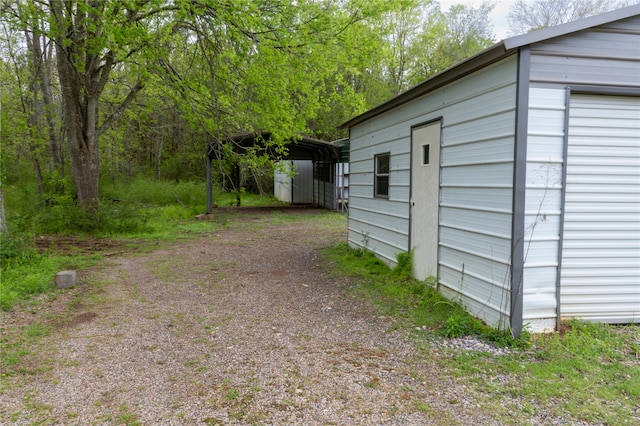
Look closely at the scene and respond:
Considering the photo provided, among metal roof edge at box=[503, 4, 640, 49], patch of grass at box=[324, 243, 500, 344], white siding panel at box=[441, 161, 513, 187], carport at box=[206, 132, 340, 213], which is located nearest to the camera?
metal roof edge at box=[503, 4, 640, 49]

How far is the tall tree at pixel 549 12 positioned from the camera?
2041 cm

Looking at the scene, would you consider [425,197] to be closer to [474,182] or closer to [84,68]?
[474,182]

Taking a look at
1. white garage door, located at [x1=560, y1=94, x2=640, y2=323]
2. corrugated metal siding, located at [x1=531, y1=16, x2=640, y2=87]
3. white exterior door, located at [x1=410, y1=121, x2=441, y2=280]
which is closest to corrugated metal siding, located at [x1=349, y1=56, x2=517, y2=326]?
white exterior door, located at [x1=410, y1=121, x2=441, y2=280]

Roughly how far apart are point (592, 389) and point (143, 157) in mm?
27775

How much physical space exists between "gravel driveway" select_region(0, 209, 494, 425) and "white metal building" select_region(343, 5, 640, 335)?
1195 mm

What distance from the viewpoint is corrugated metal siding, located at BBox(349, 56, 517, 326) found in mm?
3785

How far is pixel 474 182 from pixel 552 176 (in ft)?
2.49

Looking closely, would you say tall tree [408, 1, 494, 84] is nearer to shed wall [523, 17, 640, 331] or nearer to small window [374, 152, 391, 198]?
small window [374, 152, 391, 198]

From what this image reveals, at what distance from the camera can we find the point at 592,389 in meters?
2.83

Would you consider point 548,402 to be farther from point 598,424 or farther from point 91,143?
point 91,143

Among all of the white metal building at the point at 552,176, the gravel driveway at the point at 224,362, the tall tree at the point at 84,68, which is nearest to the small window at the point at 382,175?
the gravel driveway at the point at 224,362

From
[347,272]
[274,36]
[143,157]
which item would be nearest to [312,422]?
[347,272]

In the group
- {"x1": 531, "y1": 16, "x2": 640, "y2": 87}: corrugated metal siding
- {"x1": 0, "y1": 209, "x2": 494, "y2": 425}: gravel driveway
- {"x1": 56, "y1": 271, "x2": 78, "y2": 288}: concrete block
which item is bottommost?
{"x1": 0, "y1": 209, "x2": 494, "y2": 425}: gravel driveway

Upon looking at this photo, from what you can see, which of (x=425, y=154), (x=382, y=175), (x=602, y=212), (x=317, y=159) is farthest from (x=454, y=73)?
(x=317, y=159)
